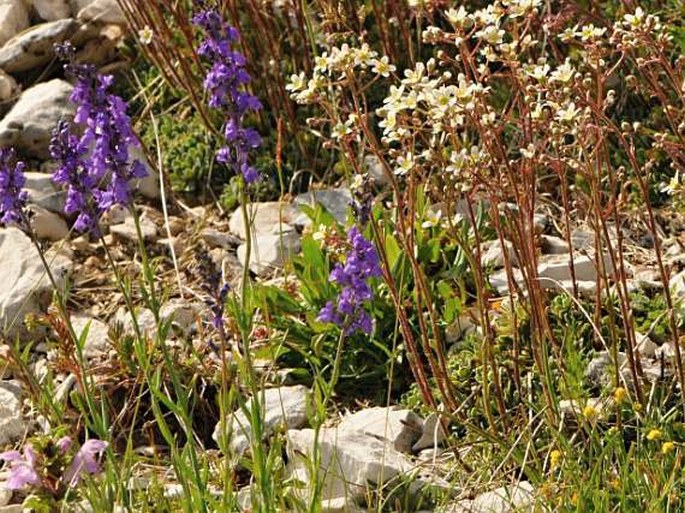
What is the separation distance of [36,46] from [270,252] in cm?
190

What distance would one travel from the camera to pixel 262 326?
4.21 meters

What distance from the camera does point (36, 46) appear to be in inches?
228

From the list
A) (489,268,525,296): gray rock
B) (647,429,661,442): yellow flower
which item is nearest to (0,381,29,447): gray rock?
(489,268,525,296): gray rock

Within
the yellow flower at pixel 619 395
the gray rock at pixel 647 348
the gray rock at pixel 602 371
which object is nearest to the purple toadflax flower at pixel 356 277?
the yellow flower at pixel 619 395

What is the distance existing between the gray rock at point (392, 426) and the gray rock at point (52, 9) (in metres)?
3.22

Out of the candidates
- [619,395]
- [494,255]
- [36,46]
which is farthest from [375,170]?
[619,395]

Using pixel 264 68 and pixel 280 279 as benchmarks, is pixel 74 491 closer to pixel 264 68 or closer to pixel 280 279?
pixel 280 279

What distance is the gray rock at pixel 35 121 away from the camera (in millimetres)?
5359

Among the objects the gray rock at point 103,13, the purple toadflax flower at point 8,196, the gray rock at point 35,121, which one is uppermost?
the purple toadflax flower at point 8,196

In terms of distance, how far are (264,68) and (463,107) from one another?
2408 mm

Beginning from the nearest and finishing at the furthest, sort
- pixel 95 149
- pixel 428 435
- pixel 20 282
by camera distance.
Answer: pixel 95 149 → pixel 428 435 → pixel 20 282

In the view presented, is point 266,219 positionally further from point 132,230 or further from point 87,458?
point 87,458

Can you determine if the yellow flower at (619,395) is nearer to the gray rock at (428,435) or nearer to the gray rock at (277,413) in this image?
the gray rock at (428,435)

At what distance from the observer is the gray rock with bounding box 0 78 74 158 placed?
5359 millimetres
